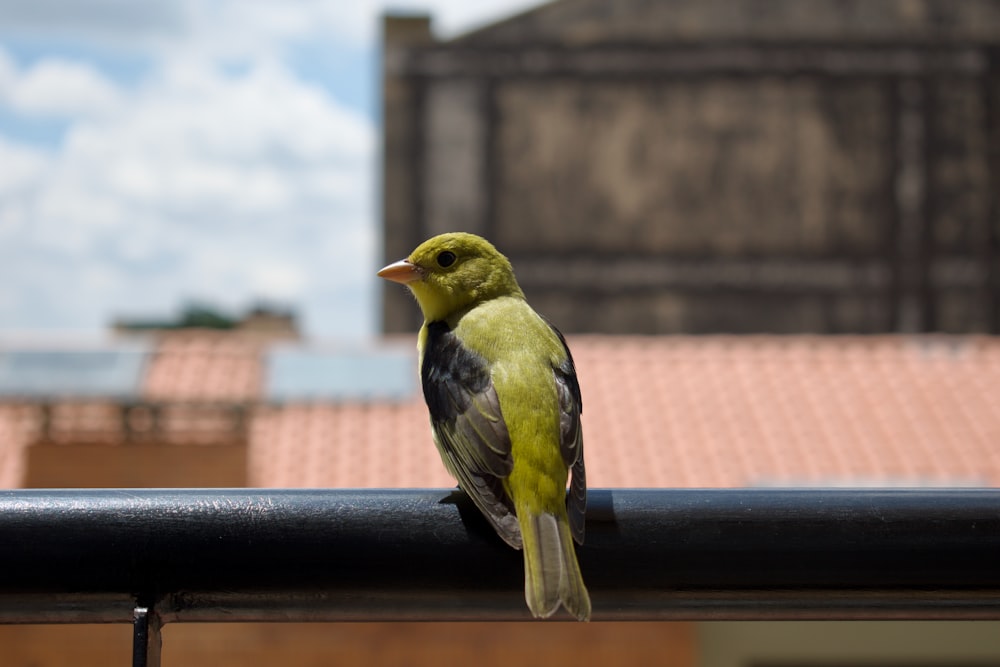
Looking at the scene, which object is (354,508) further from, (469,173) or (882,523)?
(469,173)

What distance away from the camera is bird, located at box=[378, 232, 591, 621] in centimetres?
154

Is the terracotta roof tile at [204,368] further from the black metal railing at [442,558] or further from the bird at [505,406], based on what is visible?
the black metal railing at [442,558]

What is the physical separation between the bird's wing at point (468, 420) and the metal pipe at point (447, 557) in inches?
9.2

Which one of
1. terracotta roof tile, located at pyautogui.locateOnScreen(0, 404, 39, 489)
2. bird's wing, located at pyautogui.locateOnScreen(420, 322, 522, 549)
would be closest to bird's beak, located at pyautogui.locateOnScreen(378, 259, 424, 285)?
bird's wing, located at pyautogui.locateOnScreen(420, 322, 522, 549)

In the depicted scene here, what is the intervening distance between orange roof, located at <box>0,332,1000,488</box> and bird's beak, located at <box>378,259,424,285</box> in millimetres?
11473

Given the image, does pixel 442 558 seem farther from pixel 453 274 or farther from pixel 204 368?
pixel 204 368

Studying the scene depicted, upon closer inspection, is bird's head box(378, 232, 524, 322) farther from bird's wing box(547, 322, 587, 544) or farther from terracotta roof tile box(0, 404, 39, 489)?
terracotta roof tile box(0, 404, 39, 489)

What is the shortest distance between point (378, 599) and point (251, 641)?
12.1m

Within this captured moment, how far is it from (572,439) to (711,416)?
14.8 m

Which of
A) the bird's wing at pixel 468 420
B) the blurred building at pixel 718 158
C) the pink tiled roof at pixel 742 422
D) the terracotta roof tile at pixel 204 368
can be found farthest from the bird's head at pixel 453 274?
the blurred building at pixel 718 158

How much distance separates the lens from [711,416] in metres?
16.7

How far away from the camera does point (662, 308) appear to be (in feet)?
66.9

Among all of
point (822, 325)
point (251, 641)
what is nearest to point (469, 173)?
point (822, 325)

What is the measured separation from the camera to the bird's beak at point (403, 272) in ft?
10.6
